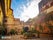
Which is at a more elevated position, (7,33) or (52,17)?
(52,17)

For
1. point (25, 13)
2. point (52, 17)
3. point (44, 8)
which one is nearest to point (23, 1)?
point (25, 13)

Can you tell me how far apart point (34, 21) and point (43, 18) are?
0.25 meters

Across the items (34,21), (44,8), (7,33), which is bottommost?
(7,33)

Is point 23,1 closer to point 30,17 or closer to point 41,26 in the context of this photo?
point 30,17

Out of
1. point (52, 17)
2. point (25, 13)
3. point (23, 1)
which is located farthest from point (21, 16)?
point (52, 17)

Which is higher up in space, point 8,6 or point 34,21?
point 8,6

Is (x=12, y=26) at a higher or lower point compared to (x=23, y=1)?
lower

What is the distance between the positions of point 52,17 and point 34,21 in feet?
1.56

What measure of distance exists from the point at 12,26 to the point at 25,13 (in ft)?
1.57

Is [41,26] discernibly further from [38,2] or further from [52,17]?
[38,2]

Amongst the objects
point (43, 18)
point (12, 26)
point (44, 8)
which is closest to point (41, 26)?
point (43, 18)

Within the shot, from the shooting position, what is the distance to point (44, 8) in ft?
13.4

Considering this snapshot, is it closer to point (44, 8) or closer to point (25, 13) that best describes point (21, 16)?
point (25, 13)

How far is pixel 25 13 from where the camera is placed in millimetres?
4062
